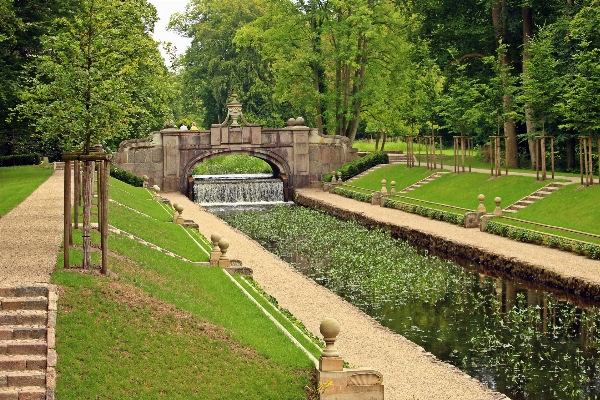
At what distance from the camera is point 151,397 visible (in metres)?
14.3

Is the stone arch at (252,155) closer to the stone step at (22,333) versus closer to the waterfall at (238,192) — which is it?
the waterfall at (238,192)

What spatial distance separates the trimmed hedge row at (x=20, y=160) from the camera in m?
60.5

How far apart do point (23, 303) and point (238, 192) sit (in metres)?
43.9

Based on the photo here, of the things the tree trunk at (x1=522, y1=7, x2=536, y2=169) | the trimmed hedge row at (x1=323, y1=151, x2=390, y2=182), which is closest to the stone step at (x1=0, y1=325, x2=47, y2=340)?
the tree trunk at (x1=522, y1=7, x2=536, y2=169)

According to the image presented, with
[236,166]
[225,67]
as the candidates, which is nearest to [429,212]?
[236,166]

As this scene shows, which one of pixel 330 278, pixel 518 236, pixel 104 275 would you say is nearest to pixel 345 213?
pixel 518 236

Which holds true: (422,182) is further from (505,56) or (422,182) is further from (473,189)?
(505,56)

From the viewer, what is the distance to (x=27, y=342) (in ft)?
49.9

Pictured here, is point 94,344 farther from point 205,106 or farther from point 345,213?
point 205,106

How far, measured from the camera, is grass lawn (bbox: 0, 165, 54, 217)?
115 ft

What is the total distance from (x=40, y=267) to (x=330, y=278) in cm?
1185

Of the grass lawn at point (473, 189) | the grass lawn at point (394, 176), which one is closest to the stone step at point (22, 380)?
the grass lawn at point (473, 189)

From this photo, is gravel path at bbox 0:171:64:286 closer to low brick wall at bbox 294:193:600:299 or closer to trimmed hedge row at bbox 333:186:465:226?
low brick wall at bbox 294:193:600:299

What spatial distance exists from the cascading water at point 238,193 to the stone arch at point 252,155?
58 cm
